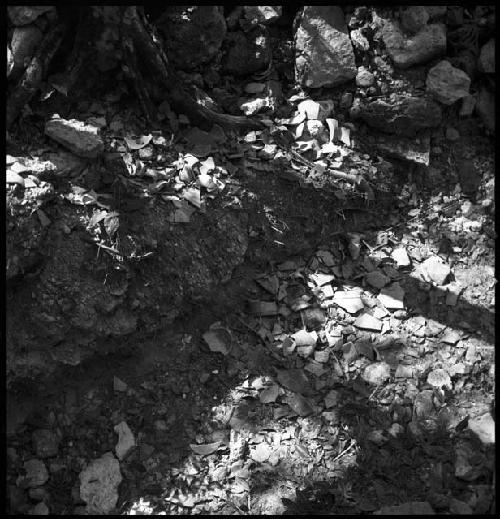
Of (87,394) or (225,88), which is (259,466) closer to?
(87,394)

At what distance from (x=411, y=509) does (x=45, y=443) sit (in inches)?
74.7

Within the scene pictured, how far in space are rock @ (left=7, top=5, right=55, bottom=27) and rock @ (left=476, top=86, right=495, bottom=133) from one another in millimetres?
2813

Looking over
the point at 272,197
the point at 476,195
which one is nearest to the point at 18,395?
the point at 272,197

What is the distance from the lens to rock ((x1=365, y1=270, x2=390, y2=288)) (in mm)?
3691

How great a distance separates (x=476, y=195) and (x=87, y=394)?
9.07ft

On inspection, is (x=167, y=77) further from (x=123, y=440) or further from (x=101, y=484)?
(x=101, y=484)

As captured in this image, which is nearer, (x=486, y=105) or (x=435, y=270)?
(x=435, y=270)

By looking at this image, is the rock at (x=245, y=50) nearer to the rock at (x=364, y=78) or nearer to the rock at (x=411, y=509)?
the rock at (x=364, y=78)

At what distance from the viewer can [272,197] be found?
143 inches

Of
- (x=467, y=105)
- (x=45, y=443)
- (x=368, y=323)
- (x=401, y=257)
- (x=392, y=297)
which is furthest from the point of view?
(x=467, y=105)

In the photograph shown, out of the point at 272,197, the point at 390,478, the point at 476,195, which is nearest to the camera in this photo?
the point at 390,478

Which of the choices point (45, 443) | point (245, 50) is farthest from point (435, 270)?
point (45, 443)

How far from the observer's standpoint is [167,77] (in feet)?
11.3

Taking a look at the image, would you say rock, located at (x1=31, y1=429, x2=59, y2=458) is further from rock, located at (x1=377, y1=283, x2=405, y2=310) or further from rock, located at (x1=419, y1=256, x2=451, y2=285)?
rock, located at (x1=419, y1=256, x2=451, y2=285)
